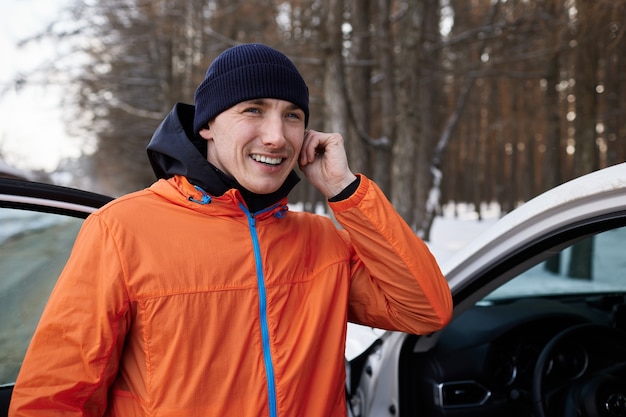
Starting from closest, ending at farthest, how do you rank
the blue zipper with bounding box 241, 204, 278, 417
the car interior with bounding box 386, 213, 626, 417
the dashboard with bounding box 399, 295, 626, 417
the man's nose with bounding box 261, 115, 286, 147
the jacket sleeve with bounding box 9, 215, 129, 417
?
1. the jacket sleeve with bounding box 9, 215, 129, 417
2. the blue zipper with bounding box 241, 204, 278, 417
3. the man's nose with bounding box 261, 115, 286, 147
4. the car interior with bounding box 386, 213, 626, 417
5. the dashboard with bounding box 399, 295, 626, 417

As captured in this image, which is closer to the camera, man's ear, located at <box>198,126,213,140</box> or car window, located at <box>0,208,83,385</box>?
man's ear, located at <box>198,126,213,140</box>

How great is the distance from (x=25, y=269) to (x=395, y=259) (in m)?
1.60

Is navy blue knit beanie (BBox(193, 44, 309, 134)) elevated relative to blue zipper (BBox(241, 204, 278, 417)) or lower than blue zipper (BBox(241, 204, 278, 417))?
elevated

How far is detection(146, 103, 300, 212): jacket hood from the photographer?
1667 mm

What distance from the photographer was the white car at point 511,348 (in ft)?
6.19

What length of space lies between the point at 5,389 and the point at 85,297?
97 centimetres

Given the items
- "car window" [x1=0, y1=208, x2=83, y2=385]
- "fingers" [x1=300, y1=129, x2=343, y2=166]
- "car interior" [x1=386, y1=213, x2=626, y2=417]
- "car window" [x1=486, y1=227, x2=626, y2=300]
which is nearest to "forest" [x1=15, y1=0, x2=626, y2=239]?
"car window" [x1=486, y1=227, x2=626, y2=300]

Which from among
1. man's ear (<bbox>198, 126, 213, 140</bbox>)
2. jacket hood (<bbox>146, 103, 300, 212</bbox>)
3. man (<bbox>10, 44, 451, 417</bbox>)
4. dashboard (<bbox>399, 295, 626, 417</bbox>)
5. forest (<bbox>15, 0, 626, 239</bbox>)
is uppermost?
forest (<bbox>15, 0, 626, 239</bbox>)

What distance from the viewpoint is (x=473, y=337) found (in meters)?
2.64

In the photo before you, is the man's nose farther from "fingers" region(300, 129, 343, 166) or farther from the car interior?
the car interior

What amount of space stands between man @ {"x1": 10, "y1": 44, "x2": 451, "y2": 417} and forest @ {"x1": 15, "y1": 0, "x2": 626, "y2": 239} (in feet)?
14.0

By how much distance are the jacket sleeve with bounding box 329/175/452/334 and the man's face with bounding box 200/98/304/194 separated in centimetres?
23

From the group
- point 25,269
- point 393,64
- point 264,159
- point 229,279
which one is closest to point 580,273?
point 264,159

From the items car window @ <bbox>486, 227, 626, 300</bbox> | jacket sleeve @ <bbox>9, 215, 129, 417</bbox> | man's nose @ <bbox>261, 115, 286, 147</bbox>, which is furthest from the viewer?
car window @ <bbox>486, 227, 626, 300</bbox>
